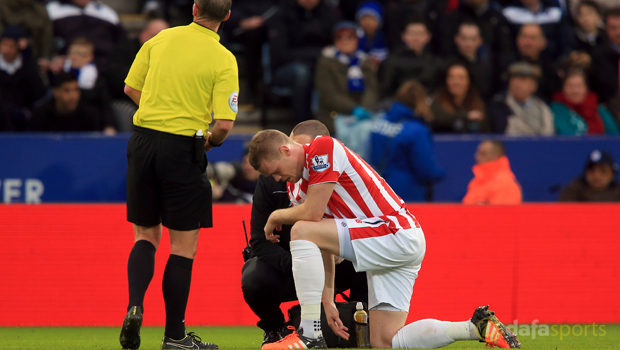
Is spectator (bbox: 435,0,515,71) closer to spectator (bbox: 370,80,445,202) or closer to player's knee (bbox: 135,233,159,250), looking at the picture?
spectator (bbox: 370,80,445,202)

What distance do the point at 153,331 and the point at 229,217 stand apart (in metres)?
1.14

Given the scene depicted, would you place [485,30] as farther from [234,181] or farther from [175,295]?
[175,295]

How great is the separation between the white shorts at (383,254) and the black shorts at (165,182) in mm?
840

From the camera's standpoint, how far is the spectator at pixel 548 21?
10492mm

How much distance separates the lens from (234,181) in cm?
810

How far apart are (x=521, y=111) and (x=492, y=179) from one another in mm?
1548

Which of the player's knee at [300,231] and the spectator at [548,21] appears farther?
the spectator at [548,21]

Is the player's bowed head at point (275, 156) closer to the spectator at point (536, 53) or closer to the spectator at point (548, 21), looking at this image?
the spectator at point (536, 53)

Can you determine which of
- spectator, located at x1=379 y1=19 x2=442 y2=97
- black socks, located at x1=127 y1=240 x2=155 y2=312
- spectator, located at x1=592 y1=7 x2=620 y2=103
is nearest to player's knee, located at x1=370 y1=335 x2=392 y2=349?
black socks, located at x1=127 y1=240 x2=155 y2=312

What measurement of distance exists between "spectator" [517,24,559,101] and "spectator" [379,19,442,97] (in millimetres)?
1299

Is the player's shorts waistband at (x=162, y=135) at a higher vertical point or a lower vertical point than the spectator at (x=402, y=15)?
lower

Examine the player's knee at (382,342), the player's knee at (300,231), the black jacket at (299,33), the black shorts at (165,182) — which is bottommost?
the player's knee at (382,342)

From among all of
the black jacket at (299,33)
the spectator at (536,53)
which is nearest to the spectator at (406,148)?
the black jacket at (299,33)

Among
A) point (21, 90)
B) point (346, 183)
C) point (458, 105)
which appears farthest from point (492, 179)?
point (21, 90)
